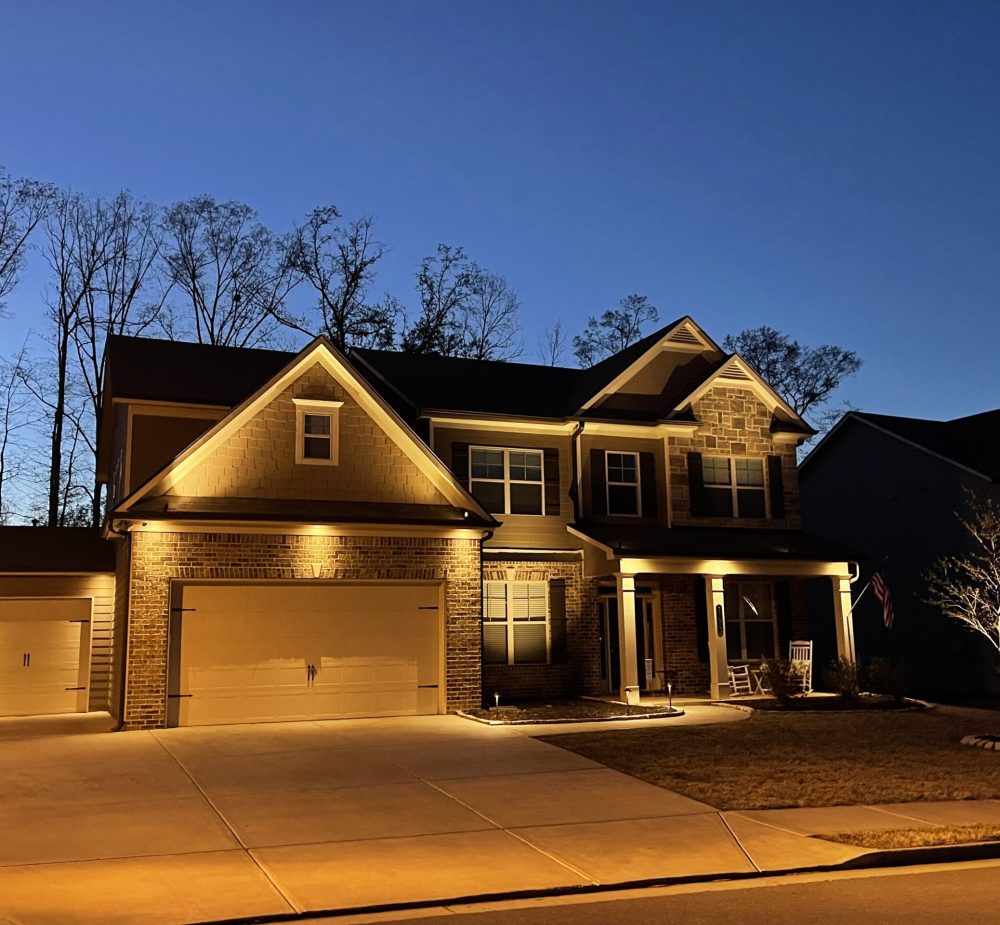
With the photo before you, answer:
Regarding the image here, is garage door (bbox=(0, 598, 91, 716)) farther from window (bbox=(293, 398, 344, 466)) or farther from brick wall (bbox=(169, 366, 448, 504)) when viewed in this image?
window (bbox=(293, 398, 344, 466))

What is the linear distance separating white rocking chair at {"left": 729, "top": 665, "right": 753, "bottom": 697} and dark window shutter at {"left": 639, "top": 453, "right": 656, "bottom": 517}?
3.67 m

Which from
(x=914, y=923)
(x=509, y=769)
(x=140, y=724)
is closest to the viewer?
(x=914, y=923)

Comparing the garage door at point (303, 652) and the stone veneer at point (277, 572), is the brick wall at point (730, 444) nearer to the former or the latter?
the stone veneer at point (277, 572)

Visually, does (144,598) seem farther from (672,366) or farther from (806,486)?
(806,486)

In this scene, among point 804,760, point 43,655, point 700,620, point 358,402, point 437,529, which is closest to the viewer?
point 804,760

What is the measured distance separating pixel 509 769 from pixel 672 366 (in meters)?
13.3

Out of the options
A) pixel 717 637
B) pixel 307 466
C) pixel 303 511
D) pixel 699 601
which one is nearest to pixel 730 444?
pixel 699 601

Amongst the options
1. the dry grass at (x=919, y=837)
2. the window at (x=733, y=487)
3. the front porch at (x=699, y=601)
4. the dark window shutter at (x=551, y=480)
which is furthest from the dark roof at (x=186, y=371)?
the dry grass at (x=919, y=837)

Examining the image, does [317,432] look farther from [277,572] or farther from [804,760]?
[804,760]

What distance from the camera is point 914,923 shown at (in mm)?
6457

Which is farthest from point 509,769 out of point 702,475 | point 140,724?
point 702,475

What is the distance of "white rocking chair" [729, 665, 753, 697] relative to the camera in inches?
824

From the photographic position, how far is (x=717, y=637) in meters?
20.7

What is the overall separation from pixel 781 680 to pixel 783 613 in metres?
4.07
